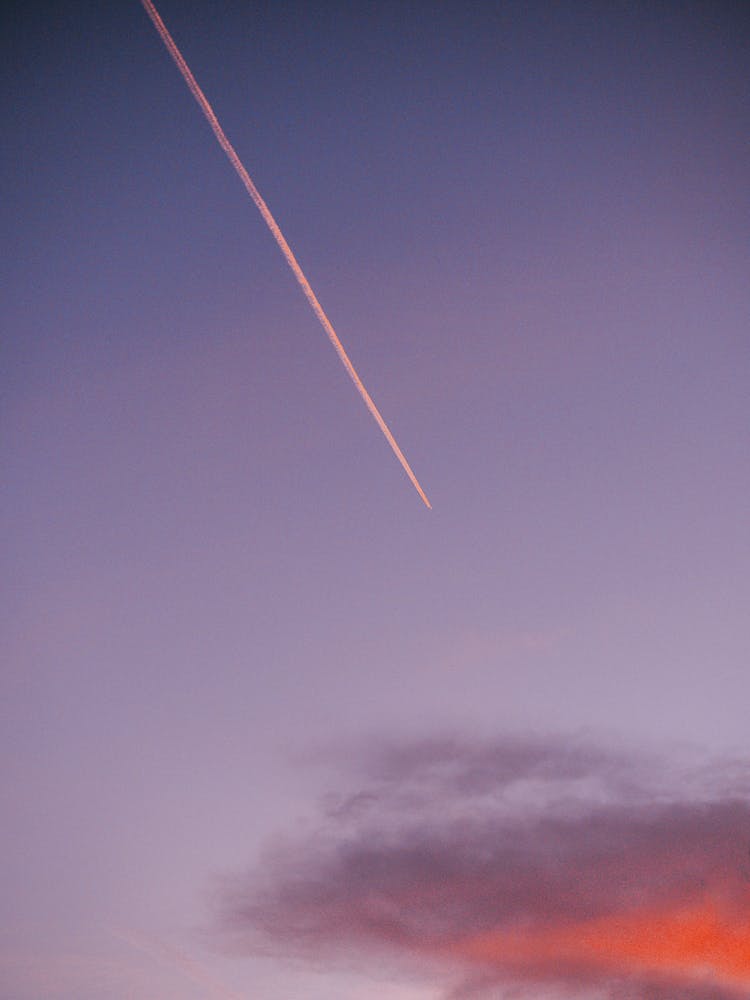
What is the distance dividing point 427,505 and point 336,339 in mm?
9845

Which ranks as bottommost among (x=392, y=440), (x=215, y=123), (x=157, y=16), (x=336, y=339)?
(x=392, y=440)

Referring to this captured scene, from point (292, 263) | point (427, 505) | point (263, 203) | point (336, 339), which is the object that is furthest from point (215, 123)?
point (427, 505)

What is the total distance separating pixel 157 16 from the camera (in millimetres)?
45312

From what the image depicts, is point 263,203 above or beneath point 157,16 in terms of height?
beneath

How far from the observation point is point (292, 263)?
4938 cm

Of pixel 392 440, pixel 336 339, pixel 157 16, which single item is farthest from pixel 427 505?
pixel 157 16

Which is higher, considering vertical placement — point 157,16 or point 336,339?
point 157,16

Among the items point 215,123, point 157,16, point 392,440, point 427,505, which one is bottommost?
point 427,505

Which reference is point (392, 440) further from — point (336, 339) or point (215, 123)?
point (215, 123)

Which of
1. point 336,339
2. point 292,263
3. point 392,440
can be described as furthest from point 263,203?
point 392,440

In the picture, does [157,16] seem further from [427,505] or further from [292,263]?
[427,505]

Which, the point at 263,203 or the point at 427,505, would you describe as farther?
the point at 427,505

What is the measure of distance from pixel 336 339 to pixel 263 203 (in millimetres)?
7730

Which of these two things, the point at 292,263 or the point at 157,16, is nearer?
the point at 157,16
